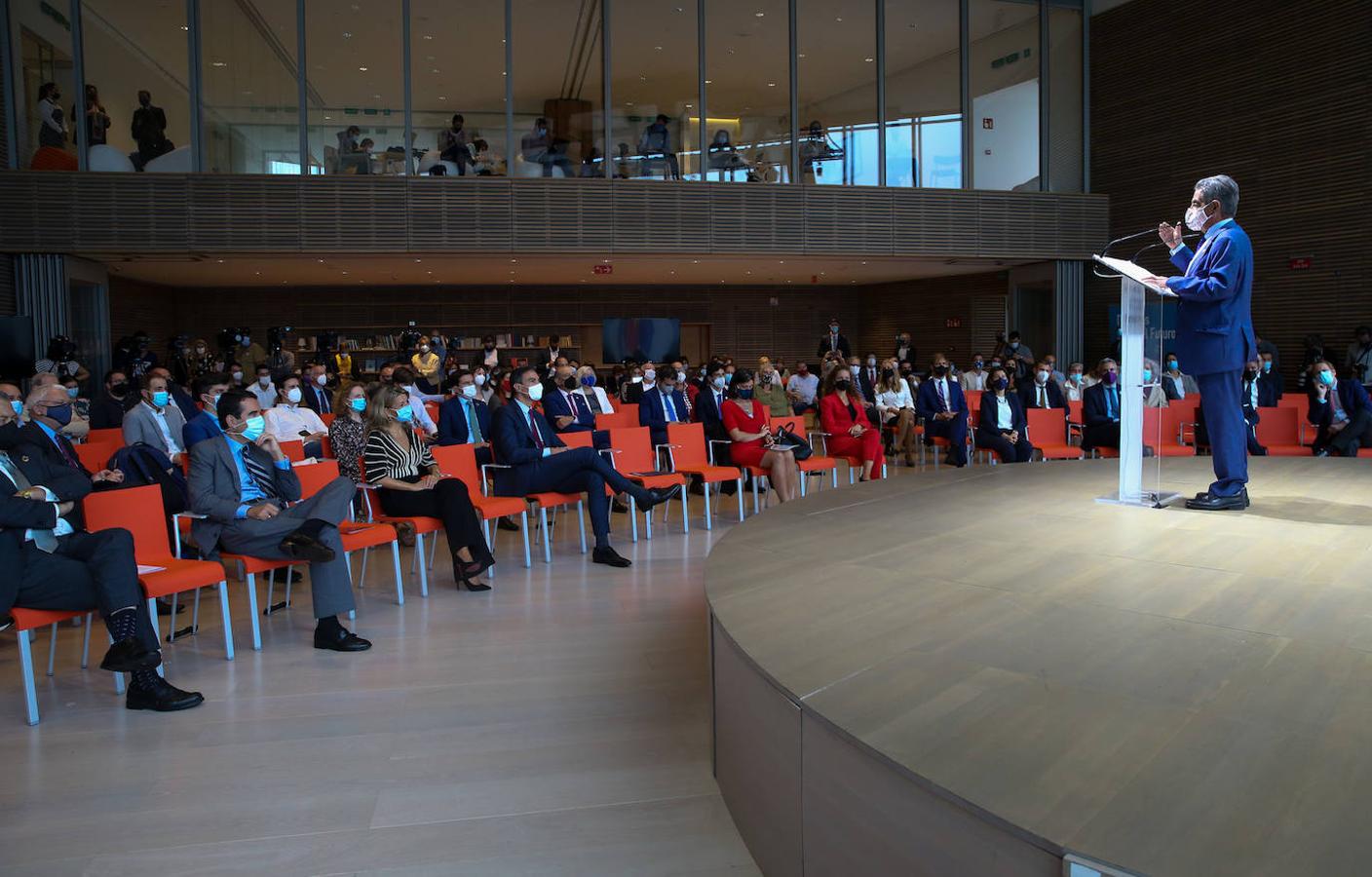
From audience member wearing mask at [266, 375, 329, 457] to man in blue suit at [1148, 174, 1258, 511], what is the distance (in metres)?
6.10

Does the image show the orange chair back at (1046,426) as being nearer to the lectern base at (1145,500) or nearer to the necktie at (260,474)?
the lectern base at (1145,500)

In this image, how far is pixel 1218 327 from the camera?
4547 mm

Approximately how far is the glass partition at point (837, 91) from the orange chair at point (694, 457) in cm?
767

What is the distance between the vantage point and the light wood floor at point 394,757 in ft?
9.00

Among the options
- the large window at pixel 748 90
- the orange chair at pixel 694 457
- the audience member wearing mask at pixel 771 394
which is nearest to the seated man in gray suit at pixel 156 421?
the orange chair at pixel 694 457

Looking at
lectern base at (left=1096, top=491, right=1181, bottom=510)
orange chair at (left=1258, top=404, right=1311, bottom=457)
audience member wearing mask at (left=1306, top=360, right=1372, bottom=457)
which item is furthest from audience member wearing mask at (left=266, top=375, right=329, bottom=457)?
audience member wearing mask at (left=1306, top=360, right=1372, bottom=457)

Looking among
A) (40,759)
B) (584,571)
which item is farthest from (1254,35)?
(40,759)

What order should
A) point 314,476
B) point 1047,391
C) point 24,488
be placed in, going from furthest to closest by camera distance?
point 1047,391, point 314,476, point 24,488

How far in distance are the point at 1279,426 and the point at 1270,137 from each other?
6.78 meters

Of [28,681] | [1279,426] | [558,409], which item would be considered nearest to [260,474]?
[28,681]

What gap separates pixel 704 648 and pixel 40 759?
8.48 ft

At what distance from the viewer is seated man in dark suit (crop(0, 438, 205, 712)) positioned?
3.80 meters

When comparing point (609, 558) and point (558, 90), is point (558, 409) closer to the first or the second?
point (609, 558)

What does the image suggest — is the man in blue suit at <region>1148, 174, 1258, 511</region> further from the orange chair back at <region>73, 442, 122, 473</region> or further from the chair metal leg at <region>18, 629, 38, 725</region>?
the orange chair back at <region>73, 442, 122, 473</region>
